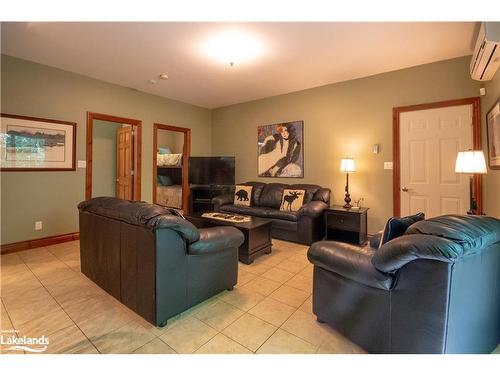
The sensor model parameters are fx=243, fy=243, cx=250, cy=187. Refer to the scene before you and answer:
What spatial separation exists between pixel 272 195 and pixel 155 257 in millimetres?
3222

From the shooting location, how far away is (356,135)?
4121mm

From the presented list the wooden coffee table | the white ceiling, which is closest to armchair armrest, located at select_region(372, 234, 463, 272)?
the wooden coffee table

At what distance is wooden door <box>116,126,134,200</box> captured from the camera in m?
4.79

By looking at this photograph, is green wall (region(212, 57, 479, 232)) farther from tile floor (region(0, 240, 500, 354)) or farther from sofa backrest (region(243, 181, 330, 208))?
tile floor (region(0, 240, 500, 354))

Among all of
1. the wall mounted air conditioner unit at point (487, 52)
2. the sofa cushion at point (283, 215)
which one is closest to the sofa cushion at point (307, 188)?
the sofa cushion at point (283, 215)

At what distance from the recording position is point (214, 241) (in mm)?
2006

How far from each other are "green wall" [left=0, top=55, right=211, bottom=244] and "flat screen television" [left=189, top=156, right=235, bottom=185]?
4.84 feet

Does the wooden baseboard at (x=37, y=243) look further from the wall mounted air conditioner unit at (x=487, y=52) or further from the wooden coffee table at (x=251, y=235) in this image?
the wall mounted air conditioner unit at (x=487, y=52)

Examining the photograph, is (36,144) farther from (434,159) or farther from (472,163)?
(434,159)

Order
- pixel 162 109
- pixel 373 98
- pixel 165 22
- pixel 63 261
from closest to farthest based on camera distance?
pixel 165 22
pixel 63 261
pixel 373 98
pixel 162 109

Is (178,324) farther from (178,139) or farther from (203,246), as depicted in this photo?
(178,139)

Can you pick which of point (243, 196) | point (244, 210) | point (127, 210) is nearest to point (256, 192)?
point (243, 196)
